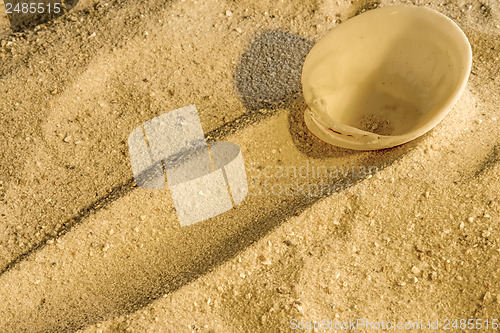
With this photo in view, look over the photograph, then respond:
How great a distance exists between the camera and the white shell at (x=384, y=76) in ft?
6.66

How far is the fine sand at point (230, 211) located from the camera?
6.23 ft

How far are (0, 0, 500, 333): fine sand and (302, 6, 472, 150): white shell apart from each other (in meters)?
0.13

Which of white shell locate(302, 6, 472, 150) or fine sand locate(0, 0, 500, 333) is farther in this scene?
white shell locate(302, 6, 472, 150)

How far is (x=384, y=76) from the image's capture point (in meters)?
2.28

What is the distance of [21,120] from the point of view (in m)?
2.41

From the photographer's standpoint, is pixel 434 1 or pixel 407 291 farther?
pixel 434 1

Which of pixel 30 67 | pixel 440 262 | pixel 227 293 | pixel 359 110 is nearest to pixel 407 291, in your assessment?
pixel 440 262

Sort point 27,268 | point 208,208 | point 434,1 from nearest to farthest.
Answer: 1. point 27,268
2. point 208,208
3. point 434,1

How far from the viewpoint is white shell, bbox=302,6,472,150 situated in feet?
6.66

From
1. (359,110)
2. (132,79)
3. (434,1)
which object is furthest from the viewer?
(434,1)

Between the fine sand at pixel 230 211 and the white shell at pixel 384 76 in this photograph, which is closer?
the fine sand at pixel 230 211

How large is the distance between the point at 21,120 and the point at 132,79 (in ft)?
1.72

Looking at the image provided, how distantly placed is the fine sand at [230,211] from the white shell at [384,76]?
13 cm

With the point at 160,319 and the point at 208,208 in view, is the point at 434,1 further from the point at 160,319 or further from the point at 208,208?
the point at 160,319
